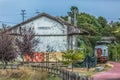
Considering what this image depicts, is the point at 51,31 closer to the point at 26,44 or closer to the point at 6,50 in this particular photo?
the point at 26,44

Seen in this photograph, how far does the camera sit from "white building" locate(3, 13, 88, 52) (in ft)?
249

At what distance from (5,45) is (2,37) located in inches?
82.4

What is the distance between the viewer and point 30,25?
252 feet

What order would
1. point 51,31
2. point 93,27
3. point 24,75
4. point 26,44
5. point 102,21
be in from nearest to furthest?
1. point 24,75
2. point 26,44
3. point 51,31
4. point 93,27
5. point 102,21

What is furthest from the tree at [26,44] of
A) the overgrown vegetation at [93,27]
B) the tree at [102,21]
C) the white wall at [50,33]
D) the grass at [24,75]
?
the tree at [102,21]

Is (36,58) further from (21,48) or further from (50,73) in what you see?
(50,73)

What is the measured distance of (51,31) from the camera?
76.7m

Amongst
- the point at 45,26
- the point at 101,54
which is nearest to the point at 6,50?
the point at 45,26

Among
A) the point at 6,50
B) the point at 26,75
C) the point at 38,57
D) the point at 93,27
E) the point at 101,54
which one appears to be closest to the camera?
the point at 26,75

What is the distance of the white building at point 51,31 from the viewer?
75875mm

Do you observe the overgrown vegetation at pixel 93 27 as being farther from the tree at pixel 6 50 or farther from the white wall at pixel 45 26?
the tree at pixel 6 50

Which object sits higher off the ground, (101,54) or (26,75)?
(101,54)

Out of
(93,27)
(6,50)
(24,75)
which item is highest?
(93,27)

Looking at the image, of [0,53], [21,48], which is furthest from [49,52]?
[0,53]
